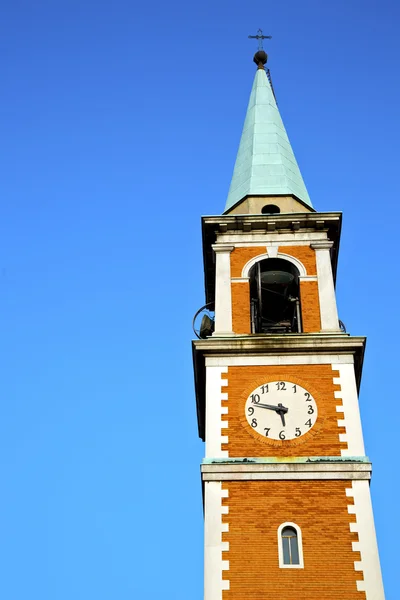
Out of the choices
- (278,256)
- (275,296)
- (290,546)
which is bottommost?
(290,546)

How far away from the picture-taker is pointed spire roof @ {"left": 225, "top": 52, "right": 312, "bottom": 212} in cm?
3653

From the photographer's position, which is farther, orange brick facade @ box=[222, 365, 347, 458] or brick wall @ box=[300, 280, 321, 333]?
brick wall @ box=[300, 280, 321, 333]

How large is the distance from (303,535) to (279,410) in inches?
142

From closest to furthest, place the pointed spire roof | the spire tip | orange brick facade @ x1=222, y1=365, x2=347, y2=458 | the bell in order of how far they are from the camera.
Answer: orange brick facade @ x1=222, y1=365, x2=347, y2=458
the bell
the pointed spire roof
the spire tip

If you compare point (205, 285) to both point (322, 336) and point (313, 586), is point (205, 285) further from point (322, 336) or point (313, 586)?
point (313, 586)

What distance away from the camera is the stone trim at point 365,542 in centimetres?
2589

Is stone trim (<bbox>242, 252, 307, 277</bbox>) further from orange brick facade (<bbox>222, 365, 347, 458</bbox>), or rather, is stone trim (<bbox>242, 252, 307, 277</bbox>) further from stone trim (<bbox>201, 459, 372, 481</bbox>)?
stone trim (<bbox>201, 459, 372, 481</bbox>)

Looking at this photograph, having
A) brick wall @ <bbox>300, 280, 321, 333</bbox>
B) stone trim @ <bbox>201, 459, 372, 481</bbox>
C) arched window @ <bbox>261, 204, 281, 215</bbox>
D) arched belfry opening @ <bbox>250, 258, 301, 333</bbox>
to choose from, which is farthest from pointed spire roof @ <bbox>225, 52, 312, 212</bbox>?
stone trim @ <bbox>201, 459, 372, 481</bbox>

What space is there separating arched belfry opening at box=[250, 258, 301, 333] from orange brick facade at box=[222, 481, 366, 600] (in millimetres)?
6342

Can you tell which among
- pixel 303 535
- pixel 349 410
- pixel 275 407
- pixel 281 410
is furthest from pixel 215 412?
pixel 303 535

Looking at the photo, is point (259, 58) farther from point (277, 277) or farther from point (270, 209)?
point (277, 277)

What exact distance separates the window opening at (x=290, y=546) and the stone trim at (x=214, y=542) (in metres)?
1.31

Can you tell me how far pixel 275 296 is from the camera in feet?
113

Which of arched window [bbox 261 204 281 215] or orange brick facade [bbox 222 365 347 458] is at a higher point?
arched window [bbox 261 204 281 215]
